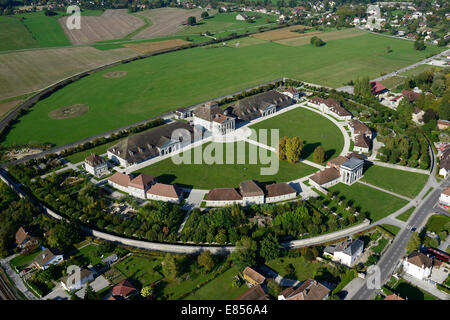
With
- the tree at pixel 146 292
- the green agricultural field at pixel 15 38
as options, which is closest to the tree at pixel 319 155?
the tree at pixel 146 292

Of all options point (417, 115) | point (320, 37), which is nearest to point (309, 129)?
point (417, 115)

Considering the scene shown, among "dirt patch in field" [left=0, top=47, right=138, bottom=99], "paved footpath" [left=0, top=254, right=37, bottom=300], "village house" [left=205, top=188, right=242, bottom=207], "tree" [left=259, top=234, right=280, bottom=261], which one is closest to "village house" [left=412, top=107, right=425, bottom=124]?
"village house" [left=205, top=188, right=242, bottom=207]

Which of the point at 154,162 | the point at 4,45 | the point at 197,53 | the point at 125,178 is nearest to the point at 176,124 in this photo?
the point at 154,162

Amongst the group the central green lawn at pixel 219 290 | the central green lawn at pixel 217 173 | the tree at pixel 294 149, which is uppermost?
the tree at pixel 294 149

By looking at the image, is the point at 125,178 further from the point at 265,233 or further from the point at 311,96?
the point at 311,96

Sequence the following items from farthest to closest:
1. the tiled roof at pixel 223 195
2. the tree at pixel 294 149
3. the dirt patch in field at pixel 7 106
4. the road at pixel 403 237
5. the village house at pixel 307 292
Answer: the dirt patch in field at pixel 7 106 < the tree at pixel 294 149 < the tiled roof at pixel 223 195 < the road at pixel 403 237 < the village house at pixel 307 292

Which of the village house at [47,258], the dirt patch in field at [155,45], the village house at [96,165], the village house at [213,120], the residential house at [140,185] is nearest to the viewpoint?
the village house at [47,258]

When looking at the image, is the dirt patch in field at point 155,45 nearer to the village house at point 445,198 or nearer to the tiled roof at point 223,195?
the tiled roof at point 223,195

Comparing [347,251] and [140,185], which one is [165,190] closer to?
[140,185]
